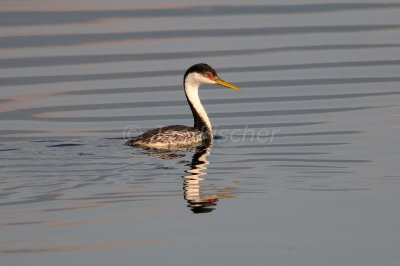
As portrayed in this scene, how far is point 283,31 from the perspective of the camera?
21859 millimetres

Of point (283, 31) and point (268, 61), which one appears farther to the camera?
point (283, 31)

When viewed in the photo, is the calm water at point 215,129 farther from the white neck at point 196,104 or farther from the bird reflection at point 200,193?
the white neck at point 196,104

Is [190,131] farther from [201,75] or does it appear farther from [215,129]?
[201,75]

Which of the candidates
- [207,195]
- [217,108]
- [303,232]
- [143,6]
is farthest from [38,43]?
[303,232]

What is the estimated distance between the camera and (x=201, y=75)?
16.9 metres

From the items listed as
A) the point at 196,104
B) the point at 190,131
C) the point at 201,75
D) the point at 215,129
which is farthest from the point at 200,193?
the point at 201,75

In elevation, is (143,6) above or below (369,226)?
above

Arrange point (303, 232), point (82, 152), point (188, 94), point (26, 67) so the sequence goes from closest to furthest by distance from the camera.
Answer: point (303, 232)
point (82, 152)
point (188, 94)
point (26, 67)

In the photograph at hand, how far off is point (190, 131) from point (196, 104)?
1.04m

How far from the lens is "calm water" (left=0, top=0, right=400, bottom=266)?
10.7 m

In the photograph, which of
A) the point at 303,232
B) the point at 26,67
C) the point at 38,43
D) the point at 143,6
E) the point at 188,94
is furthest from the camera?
the point at 143,6

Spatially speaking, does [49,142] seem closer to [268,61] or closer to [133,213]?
[133,213]

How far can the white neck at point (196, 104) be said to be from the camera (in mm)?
16438

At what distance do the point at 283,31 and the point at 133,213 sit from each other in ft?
35.4
